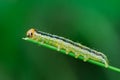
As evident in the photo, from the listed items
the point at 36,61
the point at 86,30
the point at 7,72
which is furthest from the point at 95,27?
the point at 7,72

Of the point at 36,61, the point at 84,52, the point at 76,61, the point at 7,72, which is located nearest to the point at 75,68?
the point at 76,61

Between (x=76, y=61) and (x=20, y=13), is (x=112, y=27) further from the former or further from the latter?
(x=20, y=13)

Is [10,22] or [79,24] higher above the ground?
[79,24]

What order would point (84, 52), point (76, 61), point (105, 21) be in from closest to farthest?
point (84, 52), point (105, 21), point (76, 61)

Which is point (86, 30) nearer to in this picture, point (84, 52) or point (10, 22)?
point (10, 22)

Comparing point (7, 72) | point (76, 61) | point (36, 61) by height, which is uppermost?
point (76, 61)

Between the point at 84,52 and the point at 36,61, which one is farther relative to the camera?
the point at 36,61

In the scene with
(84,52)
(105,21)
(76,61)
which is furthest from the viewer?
(76,61)
